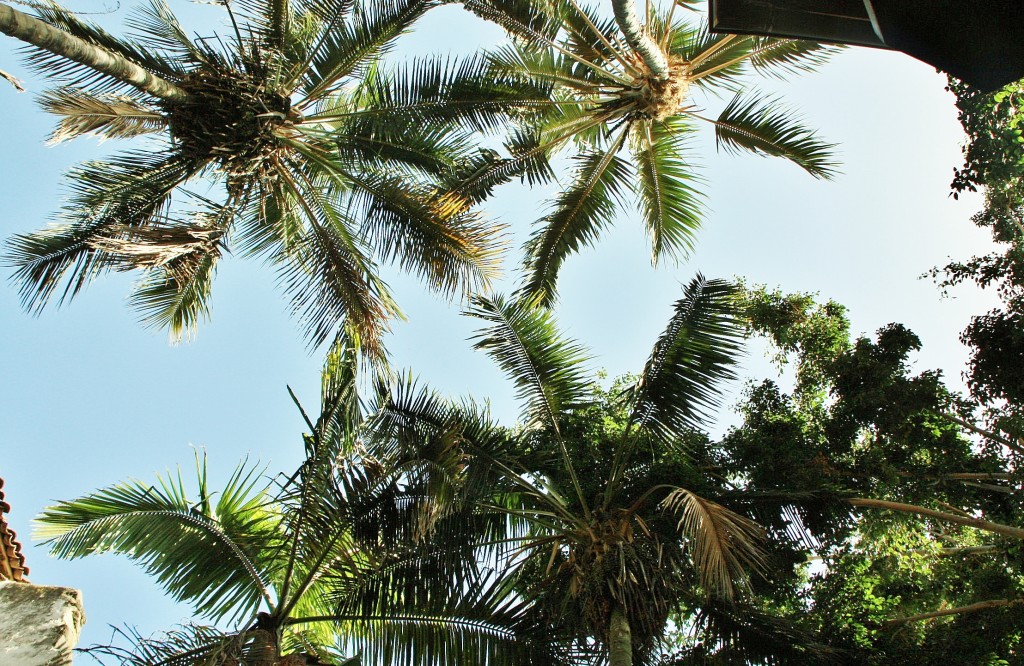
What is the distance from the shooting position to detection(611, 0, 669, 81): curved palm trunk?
8.60m

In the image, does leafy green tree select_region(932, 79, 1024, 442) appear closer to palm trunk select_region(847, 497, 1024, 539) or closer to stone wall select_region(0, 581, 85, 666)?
palm trunk select_region(847, 497, 1024, 539)

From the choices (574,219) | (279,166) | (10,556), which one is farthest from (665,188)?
(10,556)

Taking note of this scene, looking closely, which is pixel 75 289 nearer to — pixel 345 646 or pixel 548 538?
pixel 345 646

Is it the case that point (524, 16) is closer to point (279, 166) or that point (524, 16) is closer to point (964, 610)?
point (279, 166)

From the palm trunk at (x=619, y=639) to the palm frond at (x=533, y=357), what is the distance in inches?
107

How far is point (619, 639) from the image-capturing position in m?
8.05

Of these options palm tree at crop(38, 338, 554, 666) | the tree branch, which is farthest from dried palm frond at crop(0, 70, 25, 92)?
the tree branch

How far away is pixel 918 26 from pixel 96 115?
835 centimetres

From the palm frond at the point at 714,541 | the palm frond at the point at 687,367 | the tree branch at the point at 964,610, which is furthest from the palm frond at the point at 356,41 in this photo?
the tree branch at the point at 964,610

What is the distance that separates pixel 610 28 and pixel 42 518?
28.6 ft

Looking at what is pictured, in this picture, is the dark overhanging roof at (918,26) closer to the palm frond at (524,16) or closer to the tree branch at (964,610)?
the palm frond at (524,16)

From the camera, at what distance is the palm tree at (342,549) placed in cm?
827

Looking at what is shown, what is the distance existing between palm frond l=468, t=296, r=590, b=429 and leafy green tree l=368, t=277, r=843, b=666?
0.6 inches

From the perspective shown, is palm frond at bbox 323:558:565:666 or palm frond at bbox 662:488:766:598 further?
palm frond at bbox 323:558:565:666
